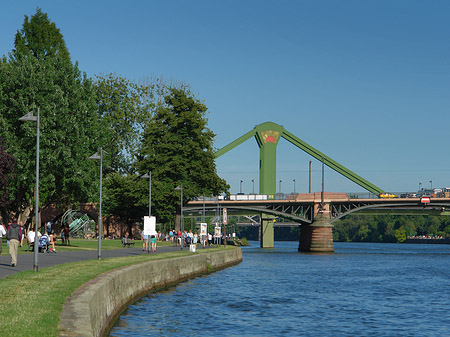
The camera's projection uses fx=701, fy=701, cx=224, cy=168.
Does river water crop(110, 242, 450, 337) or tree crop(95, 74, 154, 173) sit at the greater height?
tree crop(95, 74, 154, 173)

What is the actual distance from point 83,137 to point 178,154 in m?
25.6

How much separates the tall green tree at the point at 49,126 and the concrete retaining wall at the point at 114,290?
13.7 metres

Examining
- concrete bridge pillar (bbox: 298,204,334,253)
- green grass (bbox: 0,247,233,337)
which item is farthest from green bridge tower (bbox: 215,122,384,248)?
green grass (bbox: 0,247,233,337)

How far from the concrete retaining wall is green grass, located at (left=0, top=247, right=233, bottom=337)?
312mm

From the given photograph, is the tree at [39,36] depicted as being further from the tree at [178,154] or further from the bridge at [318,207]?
the bridge at [318,207]

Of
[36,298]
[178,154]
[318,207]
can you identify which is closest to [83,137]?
[178,154]

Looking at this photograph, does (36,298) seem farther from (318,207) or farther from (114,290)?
(318,207)

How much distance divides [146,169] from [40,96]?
27079mm

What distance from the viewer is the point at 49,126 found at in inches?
2074

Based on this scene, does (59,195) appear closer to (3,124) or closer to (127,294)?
(3,124)

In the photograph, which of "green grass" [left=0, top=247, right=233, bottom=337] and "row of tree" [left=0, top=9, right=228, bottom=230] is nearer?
"green grass" [left=0, top=247, right=233, bottom=337]

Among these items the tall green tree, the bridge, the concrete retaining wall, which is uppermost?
the tall green tree

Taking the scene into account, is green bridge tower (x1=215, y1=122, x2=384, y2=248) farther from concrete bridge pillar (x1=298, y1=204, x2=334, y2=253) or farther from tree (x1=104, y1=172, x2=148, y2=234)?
tree (x1=104, y1=172, x2=148, y2=234)

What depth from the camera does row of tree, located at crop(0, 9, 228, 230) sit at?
52938mm
